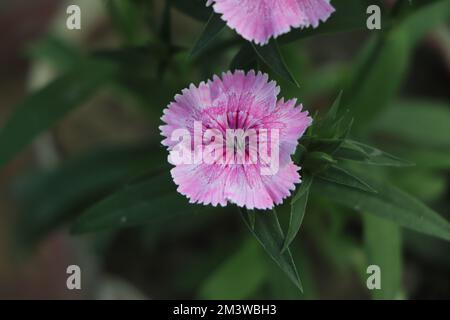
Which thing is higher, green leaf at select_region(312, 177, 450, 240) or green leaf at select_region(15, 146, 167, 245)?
green leaf at select_region(15, 146, 167, 245)

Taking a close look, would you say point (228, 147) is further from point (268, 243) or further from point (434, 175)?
point (434, 175)

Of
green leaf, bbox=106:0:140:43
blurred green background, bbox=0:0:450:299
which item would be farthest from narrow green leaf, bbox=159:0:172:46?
green leaf, bbox=106:0:140:43

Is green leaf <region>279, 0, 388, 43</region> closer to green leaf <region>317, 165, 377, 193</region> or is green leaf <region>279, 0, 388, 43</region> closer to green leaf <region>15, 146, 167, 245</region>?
green leaf <region>317, 165, 377, 193</region>

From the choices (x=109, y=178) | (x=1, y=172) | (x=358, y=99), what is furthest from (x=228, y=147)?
(x=1, y=172)

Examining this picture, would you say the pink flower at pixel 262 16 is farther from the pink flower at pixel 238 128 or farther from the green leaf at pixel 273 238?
the green leaf at pixel 273 238

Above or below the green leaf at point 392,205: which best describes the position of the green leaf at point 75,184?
above

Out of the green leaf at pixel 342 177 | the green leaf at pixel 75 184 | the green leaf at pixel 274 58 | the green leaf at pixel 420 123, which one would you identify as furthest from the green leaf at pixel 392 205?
the green leaf at pixel 75 184

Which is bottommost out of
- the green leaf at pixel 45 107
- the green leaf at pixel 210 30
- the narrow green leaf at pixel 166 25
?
the green leaf at pixel 210 30
